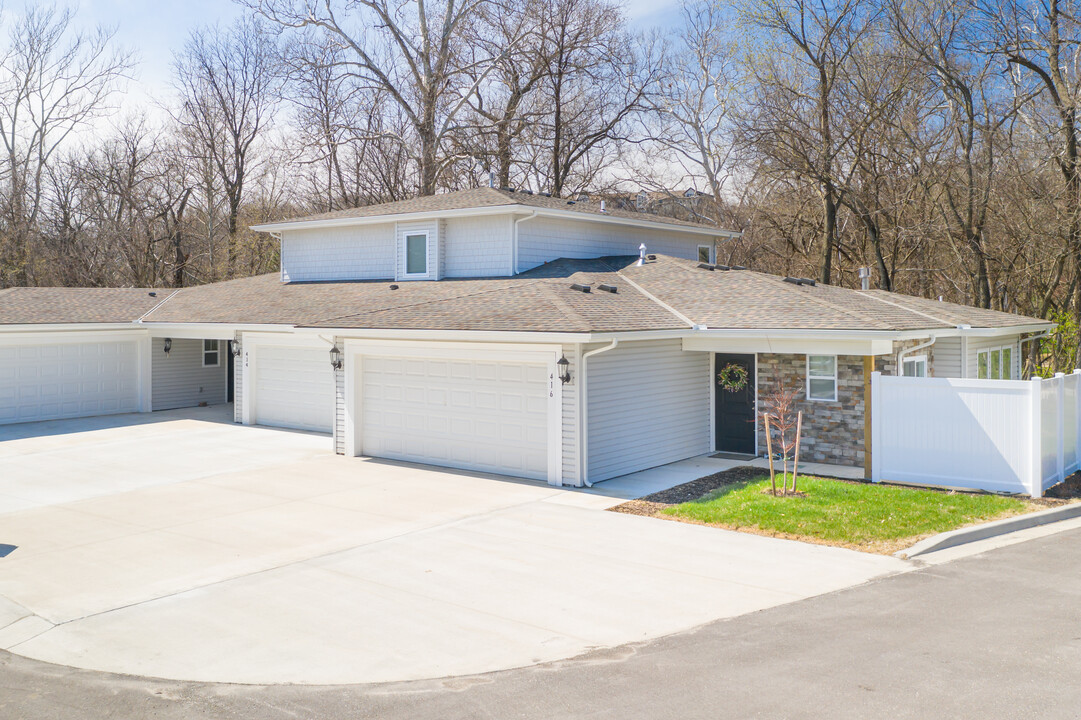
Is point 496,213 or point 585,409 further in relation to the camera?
point 496,213

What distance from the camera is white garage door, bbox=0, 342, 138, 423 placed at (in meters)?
Result: 20.3

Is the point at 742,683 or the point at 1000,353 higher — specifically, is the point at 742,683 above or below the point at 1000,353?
below

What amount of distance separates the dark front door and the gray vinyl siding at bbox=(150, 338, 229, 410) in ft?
50.9

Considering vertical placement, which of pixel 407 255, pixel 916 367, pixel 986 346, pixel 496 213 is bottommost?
pixel 916 367

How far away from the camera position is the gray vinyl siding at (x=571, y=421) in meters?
12.8

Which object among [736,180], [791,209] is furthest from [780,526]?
[736,180]

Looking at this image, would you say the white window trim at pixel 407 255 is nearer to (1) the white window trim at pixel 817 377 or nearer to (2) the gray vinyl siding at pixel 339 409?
(2) the gray vinyl siding at pixel 339 409

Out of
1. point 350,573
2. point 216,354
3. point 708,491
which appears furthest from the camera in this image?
point 216,354

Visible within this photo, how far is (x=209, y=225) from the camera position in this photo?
118ft

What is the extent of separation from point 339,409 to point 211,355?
1045cm

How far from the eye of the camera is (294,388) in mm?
19797

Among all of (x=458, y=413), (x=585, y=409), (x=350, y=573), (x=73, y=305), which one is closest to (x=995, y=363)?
(x=585, y=409)

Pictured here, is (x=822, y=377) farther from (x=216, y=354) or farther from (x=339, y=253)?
A: (x=216, y=354)

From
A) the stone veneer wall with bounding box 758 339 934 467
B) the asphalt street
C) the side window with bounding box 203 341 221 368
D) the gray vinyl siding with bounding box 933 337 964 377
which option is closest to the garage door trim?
the stone veneer wall with bounding box 758 339 934 467
